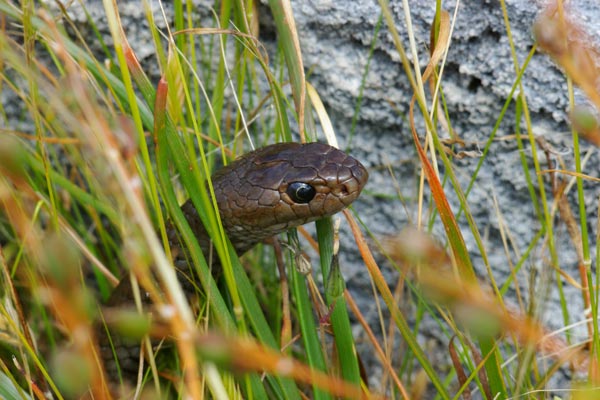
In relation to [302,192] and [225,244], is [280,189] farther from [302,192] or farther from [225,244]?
[225,244]

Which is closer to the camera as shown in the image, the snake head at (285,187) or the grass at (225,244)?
the grass at (225,244)

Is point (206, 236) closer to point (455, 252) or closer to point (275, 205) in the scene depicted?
point (275, 205)

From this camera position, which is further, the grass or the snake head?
the snake head

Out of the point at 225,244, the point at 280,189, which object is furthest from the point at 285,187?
the point at 225,244

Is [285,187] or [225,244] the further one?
[285,187]

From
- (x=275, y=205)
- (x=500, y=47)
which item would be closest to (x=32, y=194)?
Result: (x=275, y=205)
